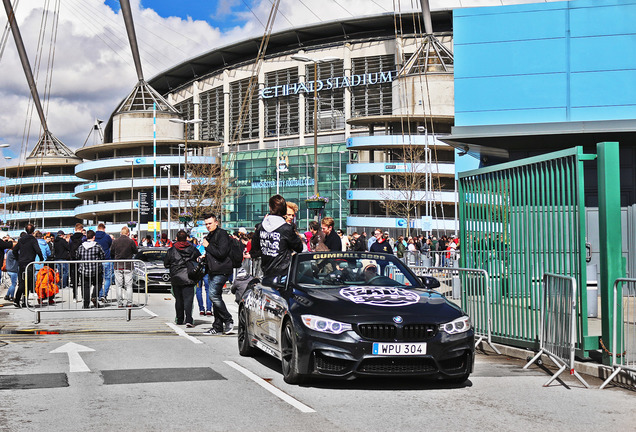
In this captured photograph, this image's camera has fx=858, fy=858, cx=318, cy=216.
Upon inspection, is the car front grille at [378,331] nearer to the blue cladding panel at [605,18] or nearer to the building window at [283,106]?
the blue cladding panel at [605,18]

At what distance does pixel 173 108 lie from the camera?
114438mm

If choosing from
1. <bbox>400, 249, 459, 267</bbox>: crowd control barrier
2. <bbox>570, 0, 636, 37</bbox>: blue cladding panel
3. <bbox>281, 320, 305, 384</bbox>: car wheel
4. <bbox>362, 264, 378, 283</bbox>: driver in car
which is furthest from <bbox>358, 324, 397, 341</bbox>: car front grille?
<bbox>570, 0, 636, 37</bbox>: blue cladding panel

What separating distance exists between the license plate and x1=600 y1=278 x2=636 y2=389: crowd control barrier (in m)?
2.07

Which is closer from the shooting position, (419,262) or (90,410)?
(90,410)

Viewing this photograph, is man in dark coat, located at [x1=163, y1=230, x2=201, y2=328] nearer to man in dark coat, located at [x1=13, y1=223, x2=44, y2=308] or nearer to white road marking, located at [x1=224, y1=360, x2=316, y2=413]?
white road marking, located at [x1=224, y1=360, x2=316, y2=413]

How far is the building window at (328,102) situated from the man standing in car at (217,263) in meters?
82.7

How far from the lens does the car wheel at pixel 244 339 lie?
34.6 feet

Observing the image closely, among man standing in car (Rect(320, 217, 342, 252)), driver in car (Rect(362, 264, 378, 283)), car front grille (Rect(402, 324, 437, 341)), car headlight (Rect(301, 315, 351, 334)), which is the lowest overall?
car front grille (Rect(402, 324, 437, 341))

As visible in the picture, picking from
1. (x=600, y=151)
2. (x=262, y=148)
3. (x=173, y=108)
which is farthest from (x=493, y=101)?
(x=173, y=108)

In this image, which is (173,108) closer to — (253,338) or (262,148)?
(262,148)

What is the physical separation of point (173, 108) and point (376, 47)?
33.8 metres

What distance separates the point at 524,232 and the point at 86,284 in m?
9.45

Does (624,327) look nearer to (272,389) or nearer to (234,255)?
(272,389)

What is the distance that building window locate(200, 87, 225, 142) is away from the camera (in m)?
106
